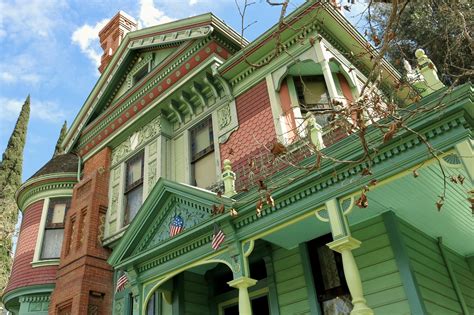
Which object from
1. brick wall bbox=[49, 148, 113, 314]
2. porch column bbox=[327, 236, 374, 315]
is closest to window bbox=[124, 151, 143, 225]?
brick wall bbox=[49, 148, 113, 314]

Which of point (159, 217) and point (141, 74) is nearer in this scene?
point (159, 217)

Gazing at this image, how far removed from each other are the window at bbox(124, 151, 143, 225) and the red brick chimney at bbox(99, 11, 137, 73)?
29.2 feet

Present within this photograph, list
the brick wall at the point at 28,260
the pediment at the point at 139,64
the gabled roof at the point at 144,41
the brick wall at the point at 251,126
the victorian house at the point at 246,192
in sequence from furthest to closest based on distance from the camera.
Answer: the pediment at the point at 139,64 → the brick wall at the point at 28,260 → the gabled roof at the point at 144,41 → the brick wall at the point at 251,126 → the victorian house at the point at 246,192

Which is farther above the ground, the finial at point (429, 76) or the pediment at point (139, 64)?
the pediment at point (139, 64)

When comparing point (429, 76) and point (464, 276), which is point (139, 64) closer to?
point (429, 76)

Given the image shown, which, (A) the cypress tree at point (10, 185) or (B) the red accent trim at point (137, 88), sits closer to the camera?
(B) the red accent trim at point (137, 88)

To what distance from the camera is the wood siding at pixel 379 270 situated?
6680 mm

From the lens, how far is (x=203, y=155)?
1157 centimetres

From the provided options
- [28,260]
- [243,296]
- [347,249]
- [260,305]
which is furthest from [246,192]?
[28,260]

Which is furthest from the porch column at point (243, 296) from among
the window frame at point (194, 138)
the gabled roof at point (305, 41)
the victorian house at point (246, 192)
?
the gabled roof at point (305, 41)

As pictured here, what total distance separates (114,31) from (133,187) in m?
11.3

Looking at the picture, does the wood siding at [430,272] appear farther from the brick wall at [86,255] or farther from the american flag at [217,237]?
the brick wall at [86,255]

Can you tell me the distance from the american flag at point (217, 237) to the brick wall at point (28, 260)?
795 cm

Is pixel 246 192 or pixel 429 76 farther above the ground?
pixel 429 76
